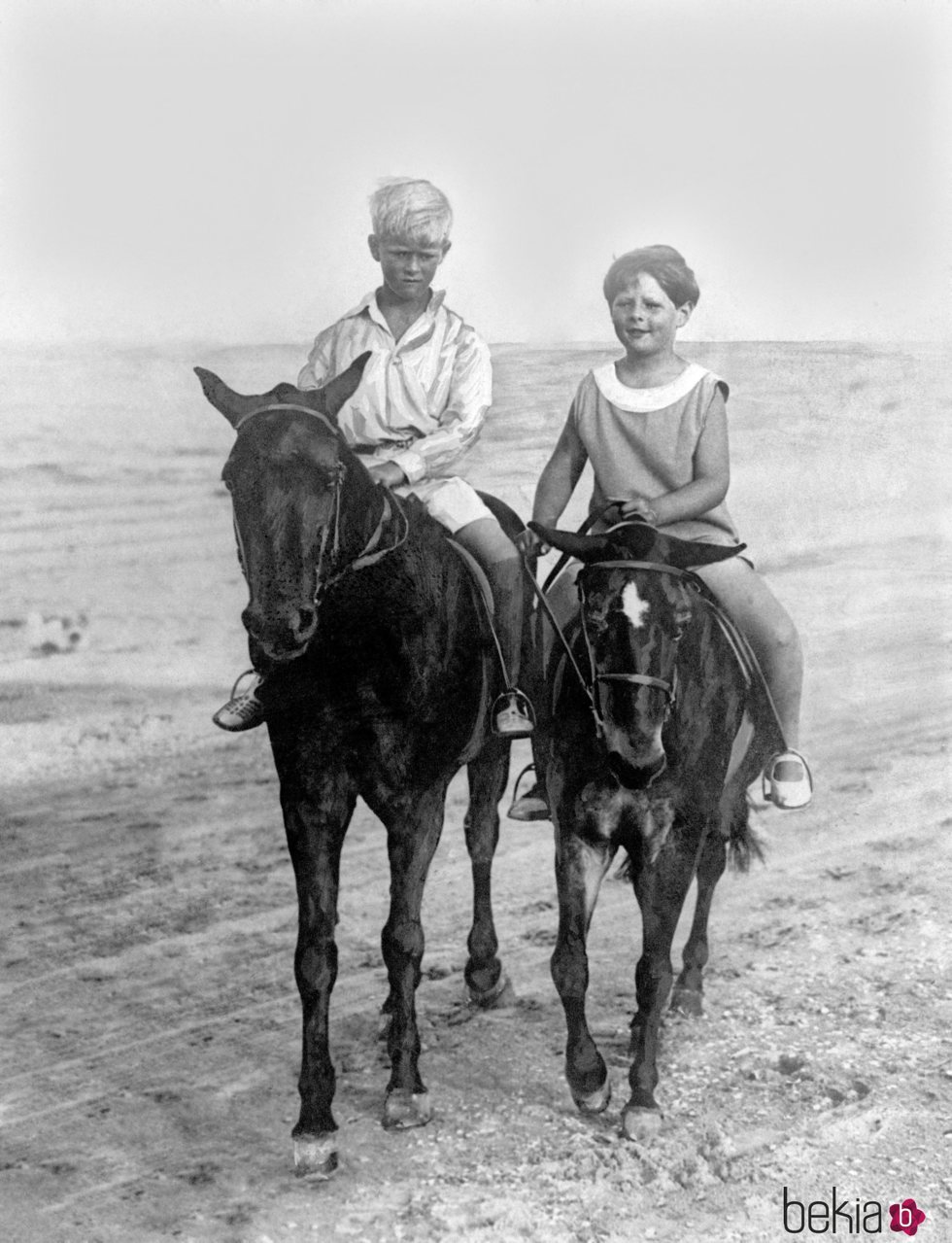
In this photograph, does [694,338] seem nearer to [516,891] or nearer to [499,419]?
[499,419]

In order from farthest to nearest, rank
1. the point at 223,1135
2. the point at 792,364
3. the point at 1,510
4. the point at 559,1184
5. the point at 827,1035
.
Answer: the point at 1,510 < the point at 792,364 < the point at 827,1035 < the point at 223,1135 < the point at 559,1184

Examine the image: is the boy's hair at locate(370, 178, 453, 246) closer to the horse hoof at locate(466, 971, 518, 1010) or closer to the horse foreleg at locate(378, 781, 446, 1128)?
the horse foreleg at locate(378, 781, 446, 1128)

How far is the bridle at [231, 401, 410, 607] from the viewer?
3.51 metres

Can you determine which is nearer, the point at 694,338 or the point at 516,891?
the point at 694,338

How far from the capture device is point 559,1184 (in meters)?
3.96

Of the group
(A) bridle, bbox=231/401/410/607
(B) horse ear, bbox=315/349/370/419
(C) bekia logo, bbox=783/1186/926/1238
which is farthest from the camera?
(C) bekia logo, bbox=783/1186/926/1238

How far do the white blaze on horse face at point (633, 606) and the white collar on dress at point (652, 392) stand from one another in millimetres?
790

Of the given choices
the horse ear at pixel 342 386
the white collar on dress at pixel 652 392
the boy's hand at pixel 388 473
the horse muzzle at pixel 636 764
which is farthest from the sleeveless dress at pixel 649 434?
the horse ear at pixel 342 386

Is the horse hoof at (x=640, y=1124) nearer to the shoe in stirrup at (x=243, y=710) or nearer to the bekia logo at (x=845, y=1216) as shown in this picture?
the bekia logo at (x=845, y=1216)

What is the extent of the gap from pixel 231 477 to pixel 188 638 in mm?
3234

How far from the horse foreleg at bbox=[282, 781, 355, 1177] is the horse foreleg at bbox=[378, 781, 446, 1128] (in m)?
0.17

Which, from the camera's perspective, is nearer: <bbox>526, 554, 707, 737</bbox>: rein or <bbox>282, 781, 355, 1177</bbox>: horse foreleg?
<bbox>526, 554, 707, 737</bbox>: rein

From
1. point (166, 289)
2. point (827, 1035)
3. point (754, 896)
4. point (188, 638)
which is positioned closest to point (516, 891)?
point (754, 896)

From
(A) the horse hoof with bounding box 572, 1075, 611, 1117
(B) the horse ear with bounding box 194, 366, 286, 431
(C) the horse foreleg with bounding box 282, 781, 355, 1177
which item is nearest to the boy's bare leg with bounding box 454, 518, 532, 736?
(C) the horse foreleg with bounding box 282, 781, 355, 1177
